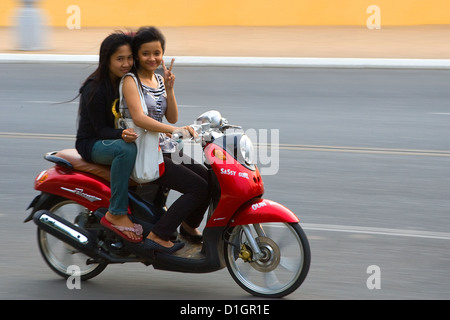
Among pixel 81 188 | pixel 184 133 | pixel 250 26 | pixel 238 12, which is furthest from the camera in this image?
pixel 238 12

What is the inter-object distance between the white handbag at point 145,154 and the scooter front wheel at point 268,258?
0.64 m

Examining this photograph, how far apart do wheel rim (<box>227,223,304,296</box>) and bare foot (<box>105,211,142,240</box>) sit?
0.63 metres

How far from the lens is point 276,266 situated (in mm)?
5301

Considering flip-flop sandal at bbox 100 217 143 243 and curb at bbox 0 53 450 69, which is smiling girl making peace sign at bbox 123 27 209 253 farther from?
curb at bbox 0 53 450 69

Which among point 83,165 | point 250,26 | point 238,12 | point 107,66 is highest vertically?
point 238,12

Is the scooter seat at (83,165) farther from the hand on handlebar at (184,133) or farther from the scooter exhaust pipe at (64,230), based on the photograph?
the hand on handlebar at (184,133)

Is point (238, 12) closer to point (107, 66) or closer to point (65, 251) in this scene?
point (65, 251)

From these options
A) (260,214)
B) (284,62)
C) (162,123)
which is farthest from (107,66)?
(284,62)

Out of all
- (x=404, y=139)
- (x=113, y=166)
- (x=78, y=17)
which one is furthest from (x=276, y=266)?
Result: (x=78, y=17)

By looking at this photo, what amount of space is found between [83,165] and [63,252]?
71 cm

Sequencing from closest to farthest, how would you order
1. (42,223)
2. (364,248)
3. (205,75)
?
1. (42,223)
2. (364,248)
3. (205,75)

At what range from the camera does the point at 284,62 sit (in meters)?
17.3

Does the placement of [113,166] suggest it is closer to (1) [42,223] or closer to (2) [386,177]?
(1) [42,223]
